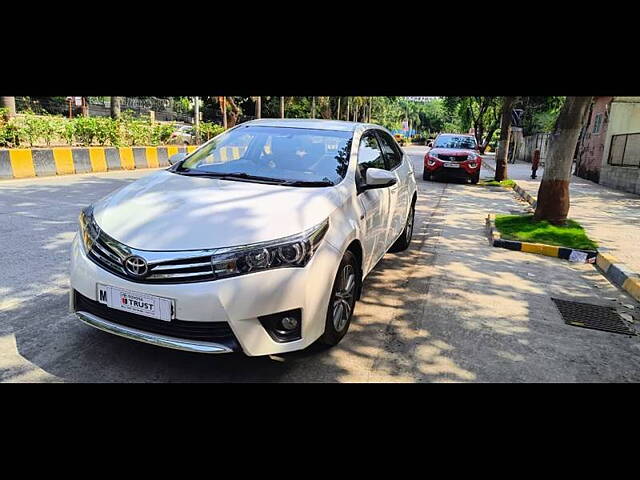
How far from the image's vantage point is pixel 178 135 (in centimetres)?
1895

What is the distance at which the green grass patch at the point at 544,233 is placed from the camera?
7.02 metres

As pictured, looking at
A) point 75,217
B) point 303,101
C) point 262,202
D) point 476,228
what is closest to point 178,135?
point 75,217

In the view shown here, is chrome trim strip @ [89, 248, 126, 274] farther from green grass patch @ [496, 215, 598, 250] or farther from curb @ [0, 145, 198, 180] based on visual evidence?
curb @ [0, 145, 198, 180]

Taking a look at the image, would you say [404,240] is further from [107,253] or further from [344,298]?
[107,253]

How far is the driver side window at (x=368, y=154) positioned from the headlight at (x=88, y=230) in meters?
2.07

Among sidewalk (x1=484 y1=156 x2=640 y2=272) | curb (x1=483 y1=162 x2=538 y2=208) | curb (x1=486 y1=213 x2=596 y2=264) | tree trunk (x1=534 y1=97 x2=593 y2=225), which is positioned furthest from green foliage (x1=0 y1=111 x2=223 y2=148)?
sidewalk (x1=484 y1=156 x2=640 y2=272)

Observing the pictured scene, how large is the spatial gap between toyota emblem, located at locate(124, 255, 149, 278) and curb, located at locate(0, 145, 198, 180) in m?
9.39

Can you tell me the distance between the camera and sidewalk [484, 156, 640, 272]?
22.9 feet

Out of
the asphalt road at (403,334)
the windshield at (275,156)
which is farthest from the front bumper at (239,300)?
the windshield at (275,156)

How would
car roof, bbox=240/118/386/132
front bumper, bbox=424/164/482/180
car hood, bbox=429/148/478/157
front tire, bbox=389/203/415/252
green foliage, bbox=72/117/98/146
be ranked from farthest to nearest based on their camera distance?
car hood, bbox=429/148/478/157 → front bumper, bbox=424/164/482/180 → green foliage, bbox=72/117/98/146 → front tire, bbox=389/203/415/252 → car roof, bbox=240/118/386/132

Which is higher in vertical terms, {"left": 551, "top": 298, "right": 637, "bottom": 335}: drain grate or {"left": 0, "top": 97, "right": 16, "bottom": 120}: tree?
{"left": 0, "top": 97, "right": 16, "bottom": 120}: tree

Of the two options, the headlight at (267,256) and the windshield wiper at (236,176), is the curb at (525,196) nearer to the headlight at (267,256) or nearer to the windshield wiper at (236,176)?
the windshield wiper at (236,176)

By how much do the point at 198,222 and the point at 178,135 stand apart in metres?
17.2

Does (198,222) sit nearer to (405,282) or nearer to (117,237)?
(117,237)
